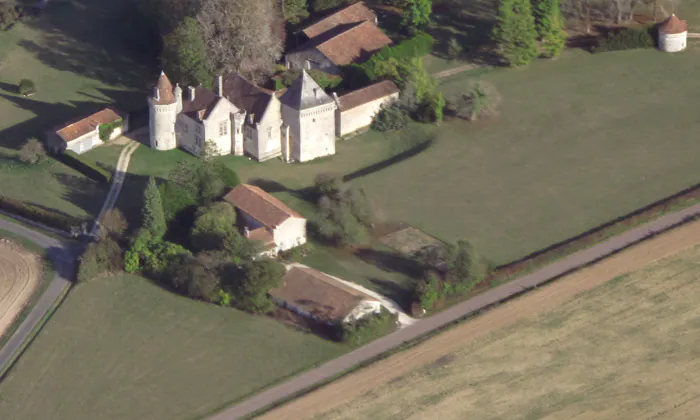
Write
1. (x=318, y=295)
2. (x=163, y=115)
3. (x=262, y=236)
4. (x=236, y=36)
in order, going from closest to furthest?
(x=318, y=295) → (x=262, y=236) → (x=163, y=115) → (x=236, y=36)

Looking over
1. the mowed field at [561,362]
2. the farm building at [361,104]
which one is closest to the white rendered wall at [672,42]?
the farm building at [361,104]

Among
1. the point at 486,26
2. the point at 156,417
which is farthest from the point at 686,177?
the point at 156,417

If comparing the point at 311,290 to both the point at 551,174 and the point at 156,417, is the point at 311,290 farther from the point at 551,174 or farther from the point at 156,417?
the point at 551,174

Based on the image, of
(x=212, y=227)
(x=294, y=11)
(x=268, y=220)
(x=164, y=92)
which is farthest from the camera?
(x=294, y=11)

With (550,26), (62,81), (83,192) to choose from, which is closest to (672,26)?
(550,26)

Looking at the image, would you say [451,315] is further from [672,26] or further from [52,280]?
[672,26]

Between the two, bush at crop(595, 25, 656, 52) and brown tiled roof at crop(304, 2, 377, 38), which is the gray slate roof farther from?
bush at crop(595, 25, 656, 52)
